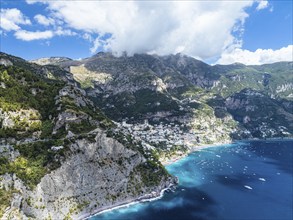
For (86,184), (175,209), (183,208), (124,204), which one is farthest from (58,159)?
(183,208)

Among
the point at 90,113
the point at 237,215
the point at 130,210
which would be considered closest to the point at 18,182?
the point at 130,210

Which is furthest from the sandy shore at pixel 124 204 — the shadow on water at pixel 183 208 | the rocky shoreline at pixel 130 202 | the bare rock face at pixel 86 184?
the shadow on water at pixel 183 208

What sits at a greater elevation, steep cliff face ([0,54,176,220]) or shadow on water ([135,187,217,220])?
steep cliff face ([0,54,176,220])

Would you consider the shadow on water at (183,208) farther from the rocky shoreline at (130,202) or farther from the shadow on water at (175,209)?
the rocky shoreline at (130,202)

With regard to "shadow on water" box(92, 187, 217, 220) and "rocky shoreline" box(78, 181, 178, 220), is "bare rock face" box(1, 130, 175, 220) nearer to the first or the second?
"rocky shoreline" box(78, 181, 178, 220)

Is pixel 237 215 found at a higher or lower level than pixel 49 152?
lower

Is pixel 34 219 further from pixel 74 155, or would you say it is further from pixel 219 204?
pixel 219 204

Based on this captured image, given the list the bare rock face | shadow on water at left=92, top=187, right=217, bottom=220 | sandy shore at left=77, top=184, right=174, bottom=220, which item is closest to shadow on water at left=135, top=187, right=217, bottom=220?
shadow on water at left=92, top=187, right=217, bottom=220

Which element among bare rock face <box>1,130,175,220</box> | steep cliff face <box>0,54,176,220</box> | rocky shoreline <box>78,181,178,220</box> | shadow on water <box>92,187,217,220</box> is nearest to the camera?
bare rock face <box>1,130,175,220</box>

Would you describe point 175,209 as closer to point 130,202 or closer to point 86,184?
point 130,202

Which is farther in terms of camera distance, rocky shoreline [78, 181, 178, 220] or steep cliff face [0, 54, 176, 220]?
rocky shoreline [78, 181, 178, 220]

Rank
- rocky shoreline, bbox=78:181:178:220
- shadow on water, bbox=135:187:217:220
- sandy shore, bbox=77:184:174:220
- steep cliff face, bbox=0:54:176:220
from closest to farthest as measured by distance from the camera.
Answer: steep cliff face, bbox=0:54:176:220, sandy shore, bbox=77:184:174:220, rocky shoreline, bbox=78:181:178:220, shadow on water, bbox=135:187:217:220
